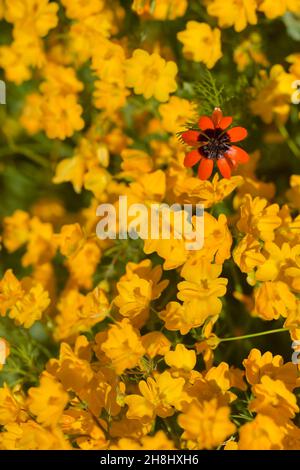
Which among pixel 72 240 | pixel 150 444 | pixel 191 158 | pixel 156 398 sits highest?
pixel 191 158

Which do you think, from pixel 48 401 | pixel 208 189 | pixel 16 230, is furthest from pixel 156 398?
pixel 16 230

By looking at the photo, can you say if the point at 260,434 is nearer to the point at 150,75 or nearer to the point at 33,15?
the point at 150,75

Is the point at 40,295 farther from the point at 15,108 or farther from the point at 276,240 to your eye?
the point at 15,108

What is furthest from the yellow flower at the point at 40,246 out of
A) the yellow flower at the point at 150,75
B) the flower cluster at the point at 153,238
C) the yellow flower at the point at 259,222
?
the yellow flower at the point at 259,222

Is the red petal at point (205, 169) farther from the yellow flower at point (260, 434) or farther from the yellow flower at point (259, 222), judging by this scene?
the yellow flower at point (260, 434)

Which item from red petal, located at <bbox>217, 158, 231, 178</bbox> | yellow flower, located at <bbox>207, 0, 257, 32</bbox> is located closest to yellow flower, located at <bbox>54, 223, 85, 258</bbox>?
red petal, located at <bbox>217, 158, 231, 178</bbox>

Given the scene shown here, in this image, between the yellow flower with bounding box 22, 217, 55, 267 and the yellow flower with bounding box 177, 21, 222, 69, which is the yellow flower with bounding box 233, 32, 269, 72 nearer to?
the yellow flower with bounding box 177, 21, 222, 69

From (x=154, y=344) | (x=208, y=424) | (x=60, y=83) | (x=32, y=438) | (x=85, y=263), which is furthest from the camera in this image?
(x=60, y=83)
